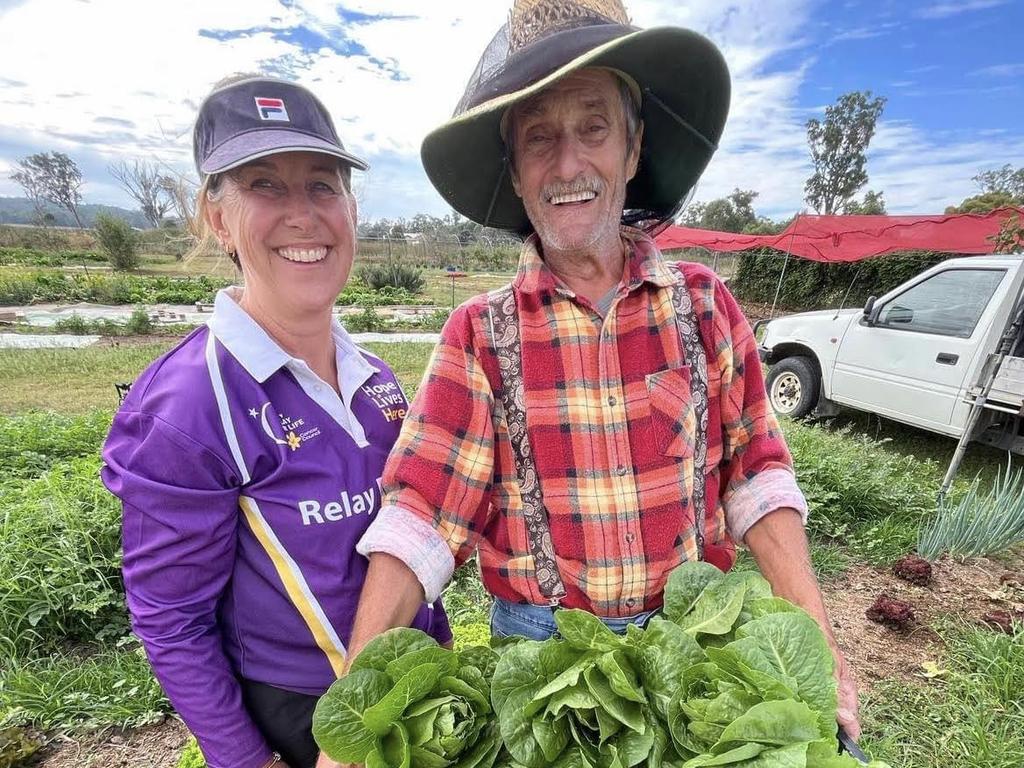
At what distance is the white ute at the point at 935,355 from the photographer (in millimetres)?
4023

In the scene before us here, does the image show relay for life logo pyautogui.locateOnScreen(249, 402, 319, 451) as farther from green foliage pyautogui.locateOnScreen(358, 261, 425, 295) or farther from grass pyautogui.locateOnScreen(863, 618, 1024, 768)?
green foliage pyautogui.locateOnScreen(358, 261, 425, 295)

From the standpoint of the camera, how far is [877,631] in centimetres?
285

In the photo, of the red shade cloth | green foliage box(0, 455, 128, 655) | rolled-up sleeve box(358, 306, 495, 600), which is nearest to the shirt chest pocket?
rolled-up sleeve box(358, 306, 495, 600)

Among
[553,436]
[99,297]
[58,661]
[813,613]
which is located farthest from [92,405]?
[99,297]

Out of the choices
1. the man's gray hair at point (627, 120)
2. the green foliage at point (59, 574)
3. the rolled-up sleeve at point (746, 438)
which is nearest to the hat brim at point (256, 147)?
the man's gray hair at point (627, 120)

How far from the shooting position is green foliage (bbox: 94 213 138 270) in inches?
909

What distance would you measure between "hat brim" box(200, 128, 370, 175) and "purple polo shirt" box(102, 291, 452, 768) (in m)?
0.30

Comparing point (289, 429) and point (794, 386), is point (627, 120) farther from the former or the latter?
point (794, 386)

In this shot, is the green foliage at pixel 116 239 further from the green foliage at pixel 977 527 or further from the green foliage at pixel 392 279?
the green foliage at pixel 977 527

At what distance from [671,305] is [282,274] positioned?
0.93m

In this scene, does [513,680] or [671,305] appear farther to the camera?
[671,305]

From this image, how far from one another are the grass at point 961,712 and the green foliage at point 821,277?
16.3 metres

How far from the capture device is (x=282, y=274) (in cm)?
125

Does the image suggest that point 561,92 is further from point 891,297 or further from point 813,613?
point 891,297
